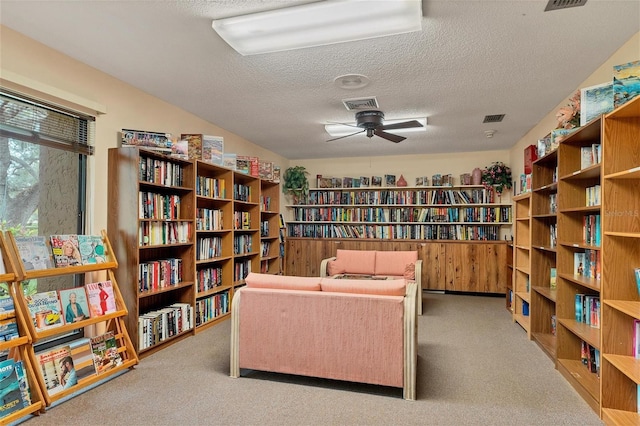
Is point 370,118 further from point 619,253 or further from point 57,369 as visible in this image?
point 57,369

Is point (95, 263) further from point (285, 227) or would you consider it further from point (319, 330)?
point (285, 227)

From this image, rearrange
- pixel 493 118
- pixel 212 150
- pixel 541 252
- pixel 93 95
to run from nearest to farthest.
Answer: pixel 93 95
pixel 541 252
pixel 212 150
pixel 493 118

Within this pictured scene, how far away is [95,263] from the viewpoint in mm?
2939

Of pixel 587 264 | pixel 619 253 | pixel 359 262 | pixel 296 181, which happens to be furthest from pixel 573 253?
pixel 296 181

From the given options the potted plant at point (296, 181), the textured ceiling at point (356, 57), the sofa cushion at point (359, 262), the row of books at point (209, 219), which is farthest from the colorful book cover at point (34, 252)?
the potted plant at point (296, 181)

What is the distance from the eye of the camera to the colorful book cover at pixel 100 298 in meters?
2.88

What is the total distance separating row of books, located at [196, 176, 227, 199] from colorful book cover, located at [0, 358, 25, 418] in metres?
2.28

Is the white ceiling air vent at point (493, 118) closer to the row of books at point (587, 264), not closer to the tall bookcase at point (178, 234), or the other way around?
the row of books at point (587, 264)

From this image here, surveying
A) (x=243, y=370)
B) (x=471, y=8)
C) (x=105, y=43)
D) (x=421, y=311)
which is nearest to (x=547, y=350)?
(x=421, y=311)

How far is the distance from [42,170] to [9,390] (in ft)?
5.34

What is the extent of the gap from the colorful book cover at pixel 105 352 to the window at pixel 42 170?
0.66 meters

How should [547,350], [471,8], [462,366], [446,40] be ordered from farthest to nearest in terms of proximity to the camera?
[547,350], [462,366], [446,40], [471,8]

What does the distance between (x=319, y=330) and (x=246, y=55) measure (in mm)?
2157

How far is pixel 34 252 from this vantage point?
8.46 ft
